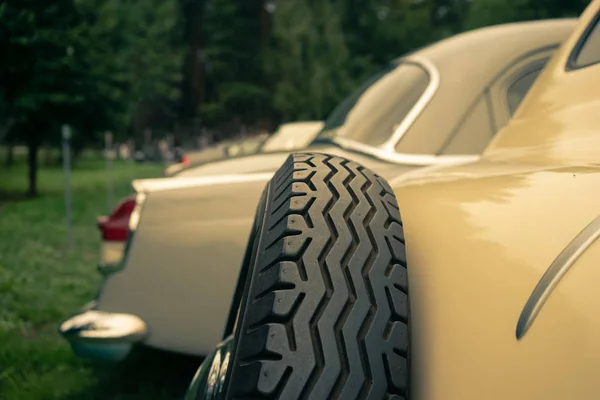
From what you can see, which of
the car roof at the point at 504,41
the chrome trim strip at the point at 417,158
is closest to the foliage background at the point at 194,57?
the car roof at the point at 504,41

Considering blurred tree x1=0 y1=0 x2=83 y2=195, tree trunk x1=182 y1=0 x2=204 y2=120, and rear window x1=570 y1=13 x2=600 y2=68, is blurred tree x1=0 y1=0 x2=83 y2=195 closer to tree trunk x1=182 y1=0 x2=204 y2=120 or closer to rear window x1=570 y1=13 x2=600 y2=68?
rear window x1=570 y1=13 x2=600 y2=68

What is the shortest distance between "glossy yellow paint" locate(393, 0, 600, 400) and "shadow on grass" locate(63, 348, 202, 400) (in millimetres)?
2784

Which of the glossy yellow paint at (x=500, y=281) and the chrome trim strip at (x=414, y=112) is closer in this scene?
the glossy yellow paint at (x=500, y=281)

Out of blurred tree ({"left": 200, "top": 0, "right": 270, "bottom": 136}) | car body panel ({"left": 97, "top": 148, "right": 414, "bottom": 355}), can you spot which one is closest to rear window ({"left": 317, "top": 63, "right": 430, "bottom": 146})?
car body panel ({"left": 97, "top": 148, "right": 414, "bottom": 355})

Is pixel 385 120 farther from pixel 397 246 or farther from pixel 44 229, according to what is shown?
pixel 44 229

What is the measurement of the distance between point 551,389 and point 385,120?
2.79 metres

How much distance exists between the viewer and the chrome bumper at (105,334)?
3.52 meters

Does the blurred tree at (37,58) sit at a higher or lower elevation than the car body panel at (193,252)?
higher

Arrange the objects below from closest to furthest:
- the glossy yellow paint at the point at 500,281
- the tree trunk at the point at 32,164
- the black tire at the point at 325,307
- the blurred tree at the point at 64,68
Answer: the glossy yellow paint at the point at 500,281, the black tire at the point at 325,307, the blurred tree at the point at 64,68, the tree trunk at the point at 32,164

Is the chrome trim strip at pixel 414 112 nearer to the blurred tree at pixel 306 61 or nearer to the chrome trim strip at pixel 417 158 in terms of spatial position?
the chrome trim strip at pixel 417 158

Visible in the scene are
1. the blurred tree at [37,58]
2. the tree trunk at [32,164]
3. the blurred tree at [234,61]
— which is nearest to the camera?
the blurred tree at [37,58]

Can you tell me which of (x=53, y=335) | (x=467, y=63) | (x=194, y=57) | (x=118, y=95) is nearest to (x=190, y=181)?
(x=467, y=63)

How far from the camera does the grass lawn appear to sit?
14.2 feet

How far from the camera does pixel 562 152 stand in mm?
1893
